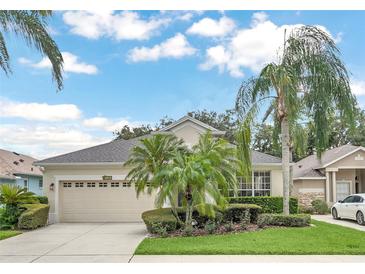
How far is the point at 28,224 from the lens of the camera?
1590 centimetres

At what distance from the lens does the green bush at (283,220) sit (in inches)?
582

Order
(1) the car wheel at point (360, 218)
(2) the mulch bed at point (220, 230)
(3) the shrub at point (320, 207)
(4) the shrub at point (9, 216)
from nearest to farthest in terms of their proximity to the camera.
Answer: (2) the mulch bed at point (220, 230) < (4) the shrub at point (9, 216) < (1) the car wheel at point (360, 218) < (3) the shrub at point (320, 207)

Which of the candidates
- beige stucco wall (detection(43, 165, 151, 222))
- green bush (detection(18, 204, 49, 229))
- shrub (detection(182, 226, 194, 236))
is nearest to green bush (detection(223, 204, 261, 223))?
shrub (detection(182, 226, 194, 236))

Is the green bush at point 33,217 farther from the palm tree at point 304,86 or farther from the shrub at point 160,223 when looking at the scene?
the palm tree at point 304,86

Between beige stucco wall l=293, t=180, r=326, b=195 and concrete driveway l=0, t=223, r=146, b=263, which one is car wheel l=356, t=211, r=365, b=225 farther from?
concrete driveway l=0, t=223, r=146, b=263

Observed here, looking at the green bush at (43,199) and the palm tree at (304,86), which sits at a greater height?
the palm tree at (304,86)

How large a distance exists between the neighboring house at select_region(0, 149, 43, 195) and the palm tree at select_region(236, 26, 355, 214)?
1618 cm

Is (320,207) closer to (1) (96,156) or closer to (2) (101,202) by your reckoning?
(2) (101,202)

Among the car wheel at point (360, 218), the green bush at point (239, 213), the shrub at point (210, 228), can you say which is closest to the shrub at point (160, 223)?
the shrub at point (210, 228)

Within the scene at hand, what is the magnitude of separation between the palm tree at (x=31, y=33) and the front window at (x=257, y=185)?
1161 centimetres

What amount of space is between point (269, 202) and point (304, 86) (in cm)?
623

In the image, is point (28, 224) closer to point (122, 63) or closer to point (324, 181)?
point (122, 63)
